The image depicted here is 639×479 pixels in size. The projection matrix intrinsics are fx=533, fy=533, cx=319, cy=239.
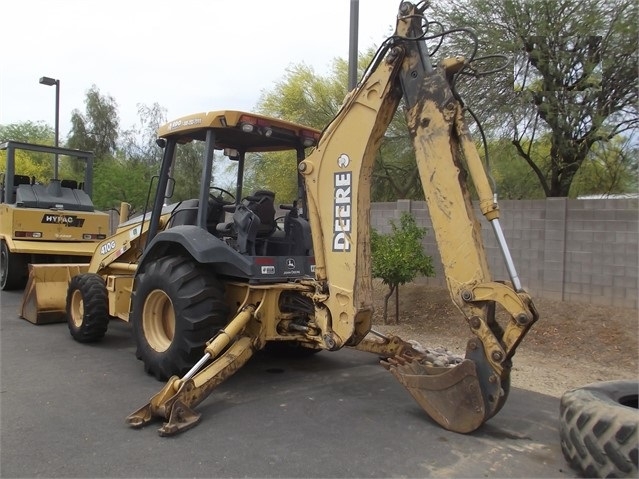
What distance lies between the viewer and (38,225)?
35.8 feet

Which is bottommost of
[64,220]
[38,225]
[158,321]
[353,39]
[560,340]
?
[560,340]

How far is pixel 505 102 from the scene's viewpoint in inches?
409

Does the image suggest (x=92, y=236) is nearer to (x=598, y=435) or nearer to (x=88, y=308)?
(x=88, y=308)

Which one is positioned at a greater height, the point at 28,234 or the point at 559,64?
the point at 559,64

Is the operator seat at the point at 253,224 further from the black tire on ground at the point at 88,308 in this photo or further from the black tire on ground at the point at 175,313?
the black tire on ground at the point at 88,308

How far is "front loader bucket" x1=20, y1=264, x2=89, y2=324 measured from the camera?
25.3ft

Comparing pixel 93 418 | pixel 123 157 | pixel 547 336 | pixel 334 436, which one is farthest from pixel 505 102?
pixel 123 157

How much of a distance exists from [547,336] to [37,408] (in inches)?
247

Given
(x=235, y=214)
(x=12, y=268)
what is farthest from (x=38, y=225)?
(x=235, y=214)

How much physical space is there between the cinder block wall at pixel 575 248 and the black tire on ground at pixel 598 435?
4579 mm

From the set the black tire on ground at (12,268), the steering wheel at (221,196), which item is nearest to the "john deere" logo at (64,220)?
the black tire on ground at (12,268)

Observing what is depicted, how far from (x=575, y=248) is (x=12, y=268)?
10.6 m

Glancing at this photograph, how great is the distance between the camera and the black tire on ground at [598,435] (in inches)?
118

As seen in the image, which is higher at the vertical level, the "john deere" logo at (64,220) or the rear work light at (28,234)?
the "john deere" logo at (64,220)
